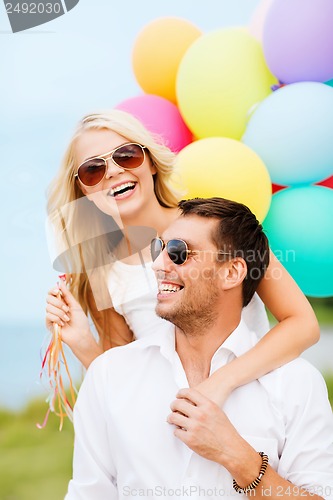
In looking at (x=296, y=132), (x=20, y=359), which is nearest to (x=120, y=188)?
(x=296, y=132)

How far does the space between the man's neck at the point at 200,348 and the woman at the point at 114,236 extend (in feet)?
0.72

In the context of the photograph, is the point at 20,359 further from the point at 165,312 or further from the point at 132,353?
the point at 165,312

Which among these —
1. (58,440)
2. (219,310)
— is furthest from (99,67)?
(219,310)

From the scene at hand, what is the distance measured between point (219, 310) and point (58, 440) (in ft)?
8.30

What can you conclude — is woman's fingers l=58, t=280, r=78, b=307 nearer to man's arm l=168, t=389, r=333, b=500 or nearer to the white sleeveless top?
the white sleeveless top

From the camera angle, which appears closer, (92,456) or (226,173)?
(92,456)

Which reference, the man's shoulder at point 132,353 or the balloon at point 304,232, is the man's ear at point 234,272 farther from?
the balloon at point 304,232

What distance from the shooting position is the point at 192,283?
167 cm

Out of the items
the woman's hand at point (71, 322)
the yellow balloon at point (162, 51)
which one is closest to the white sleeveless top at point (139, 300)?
the woman's hand at point (71, 322)

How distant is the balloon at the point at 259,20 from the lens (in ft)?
9.78

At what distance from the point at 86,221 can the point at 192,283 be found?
2.10 feet

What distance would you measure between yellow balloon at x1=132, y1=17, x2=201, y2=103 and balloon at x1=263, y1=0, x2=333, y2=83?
0.53 m

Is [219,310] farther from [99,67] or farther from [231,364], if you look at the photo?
[99,67]

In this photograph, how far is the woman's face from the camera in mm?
2031
